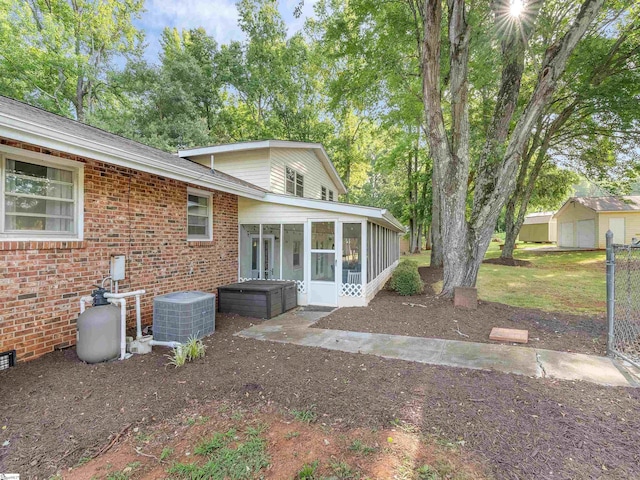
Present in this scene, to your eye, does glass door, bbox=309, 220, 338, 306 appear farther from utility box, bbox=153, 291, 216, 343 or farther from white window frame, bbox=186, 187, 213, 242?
utility box, bbox=153, 291, 216, 343

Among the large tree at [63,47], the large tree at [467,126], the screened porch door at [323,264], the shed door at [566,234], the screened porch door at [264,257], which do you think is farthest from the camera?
the shed door at [566,234]

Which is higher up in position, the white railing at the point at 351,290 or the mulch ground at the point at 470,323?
the white railing at the point at 351,290

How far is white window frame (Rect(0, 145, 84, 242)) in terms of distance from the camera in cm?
397

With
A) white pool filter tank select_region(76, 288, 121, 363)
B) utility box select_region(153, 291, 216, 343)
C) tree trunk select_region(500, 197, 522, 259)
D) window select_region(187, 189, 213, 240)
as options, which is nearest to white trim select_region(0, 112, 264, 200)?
window select_region(187, 189, 213, 240)

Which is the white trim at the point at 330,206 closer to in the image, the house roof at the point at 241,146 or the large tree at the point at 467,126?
the large tree at the point at 467,126

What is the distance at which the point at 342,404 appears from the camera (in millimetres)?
3143

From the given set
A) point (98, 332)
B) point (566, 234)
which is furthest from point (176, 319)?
point (566, 234)

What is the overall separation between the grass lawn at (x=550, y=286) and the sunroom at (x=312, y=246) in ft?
13.7

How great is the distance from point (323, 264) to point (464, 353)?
14.1 feet

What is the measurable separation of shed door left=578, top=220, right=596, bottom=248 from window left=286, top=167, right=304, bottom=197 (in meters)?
23.6

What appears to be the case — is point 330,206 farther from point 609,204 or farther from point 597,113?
A: point 609,204

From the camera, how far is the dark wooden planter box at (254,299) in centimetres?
697

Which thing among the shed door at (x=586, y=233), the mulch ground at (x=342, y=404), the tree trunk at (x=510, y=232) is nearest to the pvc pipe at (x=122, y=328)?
the mulch ground at (x=342, y=404)

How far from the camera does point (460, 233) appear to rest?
7.64m
